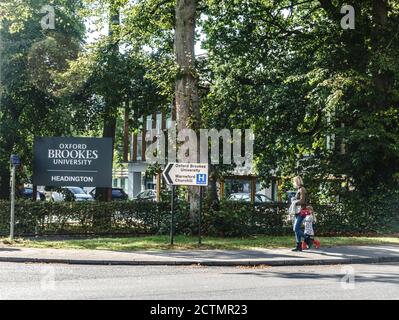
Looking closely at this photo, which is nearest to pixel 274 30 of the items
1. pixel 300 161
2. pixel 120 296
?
pixel 300 161

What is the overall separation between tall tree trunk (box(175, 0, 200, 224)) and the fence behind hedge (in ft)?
3.35

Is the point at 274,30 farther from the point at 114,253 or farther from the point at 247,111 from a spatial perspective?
the point at 114,253

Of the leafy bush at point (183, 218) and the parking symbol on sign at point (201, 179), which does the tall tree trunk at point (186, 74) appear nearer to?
the leafy bush at point (183, 218)

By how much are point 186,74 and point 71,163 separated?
5.28 metres

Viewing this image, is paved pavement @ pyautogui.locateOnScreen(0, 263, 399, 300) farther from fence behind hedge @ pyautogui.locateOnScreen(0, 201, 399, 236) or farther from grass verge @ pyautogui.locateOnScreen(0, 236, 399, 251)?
fence behind hedge @ pyautogui.locateOnScreen(0, 201, 399, 236)

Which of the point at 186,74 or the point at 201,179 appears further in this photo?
the point at 186,74

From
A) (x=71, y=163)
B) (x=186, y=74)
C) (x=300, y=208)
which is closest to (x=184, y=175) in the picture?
(x=300, y=208)

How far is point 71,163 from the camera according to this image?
22797 mm

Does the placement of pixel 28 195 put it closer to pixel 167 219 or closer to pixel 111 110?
Answer: pixel 111 110

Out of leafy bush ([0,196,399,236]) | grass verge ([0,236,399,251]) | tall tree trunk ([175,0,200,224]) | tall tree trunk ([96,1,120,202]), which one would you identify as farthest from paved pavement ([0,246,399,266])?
tall tree trunk ([96,1,120,202])

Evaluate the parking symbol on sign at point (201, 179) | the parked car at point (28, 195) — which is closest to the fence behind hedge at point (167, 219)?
the parked car at point (28, 195)

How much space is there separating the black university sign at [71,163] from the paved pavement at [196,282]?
27.9 ft

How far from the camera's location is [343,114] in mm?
24078
